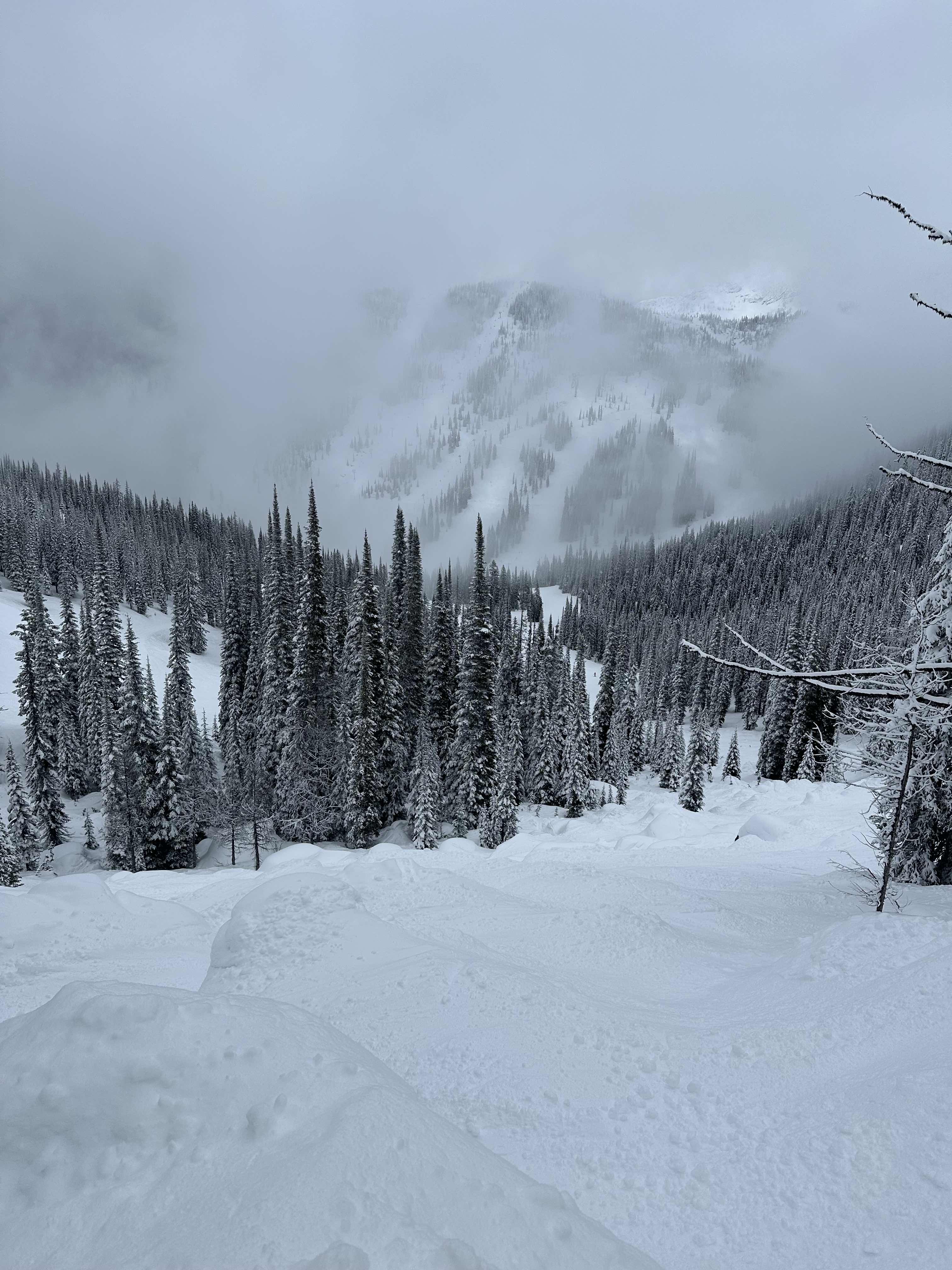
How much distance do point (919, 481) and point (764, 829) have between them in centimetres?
1962

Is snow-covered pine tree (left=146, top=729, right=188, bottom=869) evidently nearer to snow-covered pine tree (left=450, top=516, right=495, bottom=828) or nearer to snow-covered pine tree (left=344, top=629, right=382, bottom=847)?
snow-covered pine tree (left=344, top=629, right=382, bottom=847)

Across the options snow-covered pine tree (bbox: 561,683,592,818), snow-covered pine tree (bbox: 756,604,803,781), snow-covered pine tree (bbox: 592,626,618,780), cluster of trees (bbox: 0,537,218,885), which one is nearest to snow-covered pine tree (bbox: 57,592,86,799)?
cluster of trees (bbox: 0,537,218,885)

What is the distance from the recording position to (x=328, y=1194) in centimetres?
262

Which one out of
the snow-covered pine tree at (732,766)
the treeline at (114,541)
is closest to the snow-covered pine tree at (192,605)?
the treeline at (114,541)

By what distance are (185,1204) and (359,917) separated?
208 inches

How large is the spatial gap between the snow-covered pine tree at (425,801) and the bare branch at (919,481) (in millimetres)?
28725

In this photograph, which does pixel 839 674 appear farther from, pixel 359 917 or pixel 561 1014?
pixel 359 917

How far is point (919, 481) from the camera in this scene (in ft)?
12.0

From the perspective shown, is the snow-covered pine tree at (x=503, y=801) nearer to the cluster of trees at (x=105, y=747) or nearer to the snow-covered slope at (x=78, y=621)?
the cluster of trees at (x=105, y=747)

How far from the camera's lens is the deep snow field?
2635 mm

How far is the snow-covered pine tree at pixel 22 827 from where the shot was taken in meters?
36.3

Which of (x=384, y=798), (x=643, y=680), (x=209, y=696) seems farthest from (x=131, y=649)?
(x=643, y=680)

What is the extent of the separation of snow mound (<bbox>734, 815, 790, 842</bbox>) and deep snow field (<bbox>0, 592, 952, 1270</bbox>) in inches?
418

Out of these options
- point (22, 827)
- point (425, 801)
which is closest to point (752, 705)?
point (425, 801)
